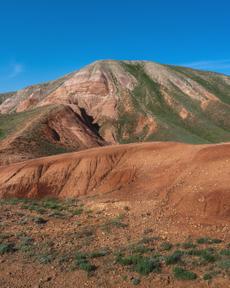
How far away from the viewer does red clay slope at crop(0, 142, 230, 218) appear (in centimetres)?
1722

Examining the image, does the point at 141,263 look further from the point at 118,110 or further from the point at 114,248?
the point at 118,110

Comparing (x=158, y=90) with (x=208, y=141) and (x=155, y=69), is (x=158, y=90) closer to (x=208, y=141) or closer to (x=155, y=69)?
(x=155, y=69)

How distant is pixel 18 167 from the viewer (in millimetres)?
29312

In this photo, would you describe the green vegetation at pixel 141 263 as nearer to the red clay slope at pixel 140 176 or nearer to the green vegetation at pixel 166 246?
the green vegetation at pixel 166 246

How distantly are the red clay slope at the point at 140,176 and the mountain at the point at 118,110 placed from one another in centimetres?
1639

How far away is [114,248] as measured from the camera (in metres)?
13.5

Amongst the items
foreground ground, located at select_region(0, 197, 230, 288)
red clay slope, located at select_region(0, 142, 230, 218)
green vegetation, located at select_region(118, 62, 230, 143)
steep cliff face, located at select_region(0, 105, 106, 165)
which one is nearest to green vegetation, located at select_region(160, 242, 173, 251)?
foreground ground, located at select_region(0, 197, 230, 288)

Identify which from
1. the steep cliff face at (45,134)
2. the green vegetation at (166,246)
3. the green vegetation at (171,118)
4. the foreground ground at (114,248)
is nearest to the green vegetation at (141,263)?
the foreground ground at (114,248)

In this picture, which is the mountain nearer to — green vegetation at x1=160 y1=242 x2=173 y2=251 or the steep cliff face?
the steep cliff face

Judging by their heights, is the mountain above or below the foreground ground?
above

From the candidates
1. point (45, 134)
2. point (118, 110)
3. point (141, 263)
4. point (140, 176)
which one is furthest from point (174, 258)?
point (118, 110)

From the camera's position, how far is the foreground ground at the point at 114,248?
10727 millimetres

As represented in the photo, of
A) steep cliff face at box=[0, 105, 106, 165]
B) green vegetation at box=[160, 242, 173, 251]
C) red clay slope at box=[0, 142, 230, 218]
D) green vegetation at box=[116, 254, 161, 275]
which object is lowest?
green vegetation at box=[160, 242, 173, 251]

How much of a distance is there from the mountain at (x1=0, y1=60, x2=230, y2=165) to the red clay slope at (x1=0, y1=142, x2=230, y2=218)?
53.8 ft
